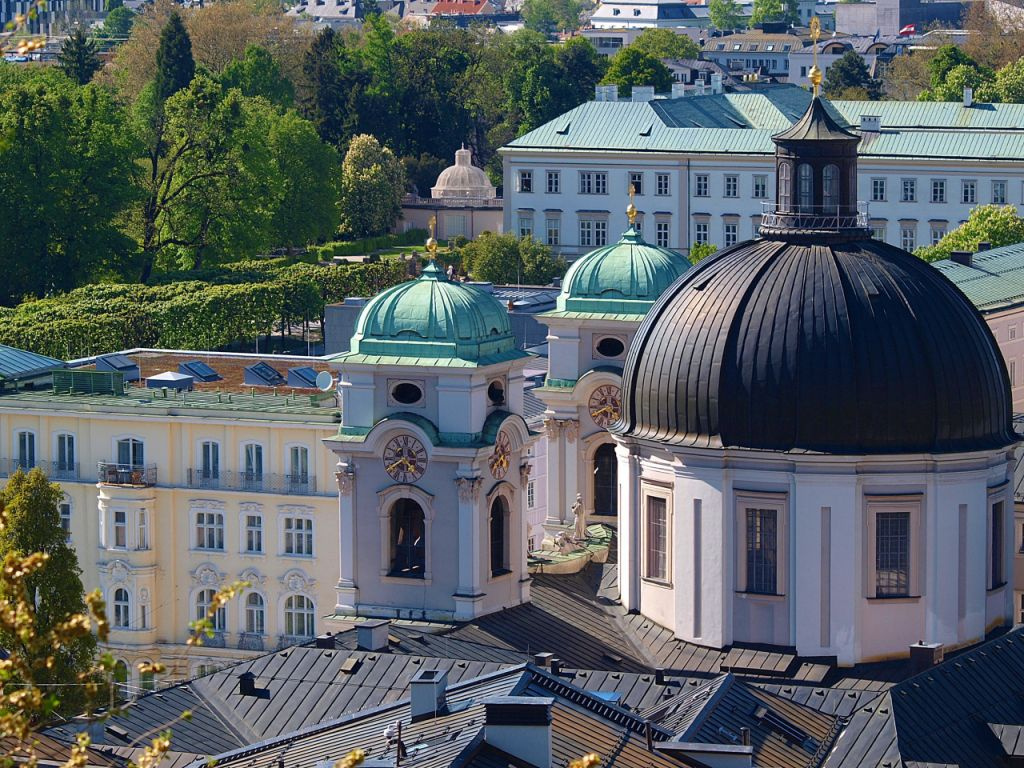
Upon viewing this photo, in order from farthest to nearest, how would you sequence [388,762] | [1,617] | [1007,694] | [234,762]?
[1007,694] → [234,762] → [388,762] → [1,617]

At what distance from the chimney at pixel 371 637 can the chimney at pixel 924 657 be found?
34.4 feet

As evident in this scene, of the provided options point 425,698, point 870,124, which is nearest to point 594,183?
point 870,124

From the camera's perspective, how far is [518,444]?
7219 centimetres

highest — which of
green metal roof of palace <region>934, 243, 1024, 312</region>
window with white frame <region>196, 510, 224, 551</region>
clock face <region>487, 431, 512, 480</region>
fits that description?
clock face <region>487, 431, 512, 480</region>

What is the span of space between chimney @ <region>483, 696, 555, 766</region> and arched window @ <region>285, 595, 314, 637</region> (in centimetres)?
3631

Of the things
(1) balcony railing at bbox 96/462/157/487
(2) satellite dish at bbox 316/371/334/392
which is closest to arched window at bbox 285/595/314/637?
(1) balcony railing at bbox 96/462/157/487

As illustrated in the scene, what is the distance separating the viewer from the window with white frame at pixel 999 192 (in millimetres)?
169875

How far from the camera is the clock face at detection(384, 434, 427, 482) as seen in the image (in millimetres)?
70938

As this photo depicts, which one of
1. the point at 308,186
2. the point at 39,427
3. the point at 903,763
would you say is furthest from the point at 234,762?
the point at 308,186

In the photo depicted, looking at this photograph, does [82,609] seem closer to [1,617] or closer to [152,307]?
[1,617]

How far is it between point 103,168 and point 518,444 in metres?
88.7

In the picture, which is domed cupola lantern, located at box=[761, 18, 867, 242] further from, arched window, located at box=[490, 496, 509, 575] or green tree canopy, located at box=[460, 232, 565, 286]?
green tree canopy, located at box=[460, 232, 565, 286]

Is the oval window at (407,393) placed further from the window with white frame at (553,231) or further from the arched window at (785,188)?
the window with white frame at (553,231)

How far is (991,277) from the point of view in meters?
126
